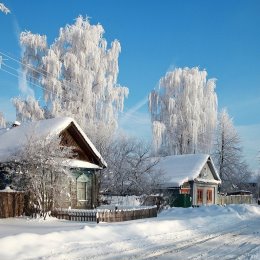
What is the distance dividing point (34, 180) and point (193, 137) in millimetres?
32251

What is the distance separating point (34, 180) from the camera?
21.3 m

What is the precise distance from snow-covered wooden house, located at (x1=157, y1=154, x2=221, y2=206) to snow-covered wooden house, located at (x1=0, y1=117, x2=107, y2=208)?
10533 mm

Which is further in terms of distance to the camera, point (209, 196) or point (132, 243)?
point (209, 196)

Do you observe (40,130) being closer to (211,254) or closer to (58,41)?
(211,254)

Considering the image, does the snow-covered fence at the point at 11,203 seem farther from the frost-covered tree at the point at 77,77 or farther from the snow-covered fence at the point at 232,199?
the snow-covered fence at the point at 232,199

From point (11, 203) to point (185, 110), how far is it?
110 feet

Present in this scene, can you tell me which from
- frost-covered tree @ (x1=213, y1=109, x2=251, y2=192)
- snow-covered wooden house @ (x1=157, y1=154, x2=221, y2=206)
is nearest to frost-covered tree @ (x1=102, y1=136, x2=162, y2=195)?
snow-covered wooden house @ (x1=157, y1=154, x2=221, y2=206)

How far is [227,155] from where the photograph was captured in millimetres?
63250

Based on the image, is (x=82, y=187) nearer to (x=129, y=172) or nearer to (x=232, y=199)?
(x=129, y=172)

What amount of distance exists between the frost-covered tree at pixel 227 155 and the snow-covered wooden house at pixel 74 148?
121 feet

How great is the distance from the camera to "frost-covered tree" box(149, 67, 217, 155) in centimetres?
5169

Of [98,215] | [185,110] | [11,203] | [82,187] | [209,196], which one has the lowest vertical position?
[209,196]

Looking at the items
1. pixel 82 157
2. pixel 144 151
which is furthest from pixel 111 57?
pixel 82 157

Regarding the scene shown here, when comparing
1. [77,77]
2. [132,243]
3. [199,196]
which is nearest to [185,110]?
[199,196]
